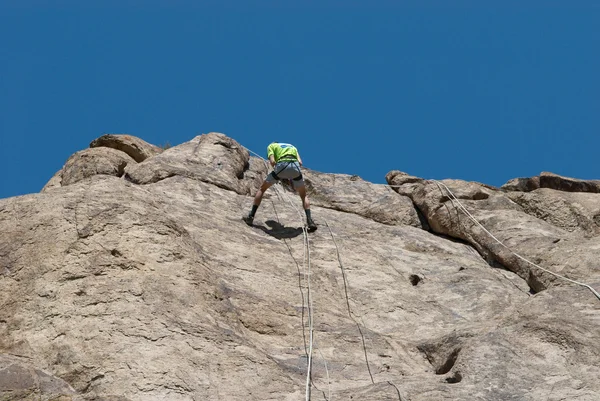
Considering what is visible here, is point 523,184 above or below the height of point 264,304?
above

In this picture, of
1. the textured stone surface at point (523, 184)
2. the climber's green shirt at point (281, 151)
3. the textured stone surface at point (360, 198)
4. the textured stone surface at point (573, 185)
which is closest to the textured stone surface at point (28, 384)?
the climber's green shirt at point (281, 151)

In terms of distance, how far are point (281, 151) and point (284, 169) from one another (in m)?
0.38

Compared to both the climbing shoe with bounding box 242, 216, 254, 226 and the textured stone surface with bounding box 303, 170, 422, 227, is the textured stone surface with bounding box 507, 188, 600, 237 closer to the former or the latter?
the textured stone surface with bounding box 303, 170, 422, 227

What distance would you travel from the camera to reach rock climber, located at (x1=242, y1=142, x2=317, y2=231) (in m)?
14.5

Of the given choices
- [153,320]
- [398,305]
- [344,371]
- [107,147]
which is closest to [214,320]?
[153,320]

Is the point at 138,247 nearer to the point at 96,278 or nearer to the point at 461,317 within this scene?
the point at 96,278

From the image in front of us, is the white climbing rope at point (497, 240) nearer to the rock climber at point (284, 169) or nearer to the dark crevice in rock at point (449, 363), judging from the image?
the dark crevice in rock at point (449, 363)

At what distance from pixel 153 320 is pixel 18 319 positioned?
147cm

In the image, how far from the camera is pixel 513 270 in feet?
47.2

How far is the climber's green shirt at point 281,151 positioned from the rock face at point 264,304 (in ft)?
3.63

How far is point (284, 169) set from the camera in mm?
14492

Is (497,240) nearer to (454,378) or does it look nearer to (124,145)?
(454,378)

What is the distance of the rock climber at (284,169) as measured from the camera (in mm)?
14470

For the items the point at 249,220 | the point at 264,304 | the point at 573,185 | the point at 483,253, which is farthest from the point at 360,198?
the point at 264,304
